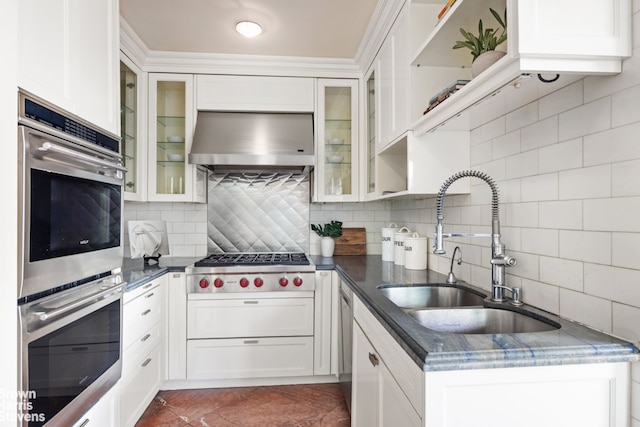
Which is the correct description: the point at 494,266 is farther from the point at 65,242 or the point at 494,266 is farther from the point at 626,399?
the point at 65,242

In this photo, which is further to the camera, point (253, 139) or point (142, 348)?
point (253, 139)

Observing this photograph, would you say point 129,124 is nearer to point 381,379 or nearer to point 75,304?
point 75,304

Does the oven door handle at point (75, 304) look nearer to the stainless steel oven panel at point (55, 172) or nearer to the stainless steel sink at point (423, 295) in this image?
the stainless steel oven panel at point (55, 172)

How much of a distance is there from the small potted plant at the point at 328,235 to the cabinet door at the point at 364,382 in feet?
3.83

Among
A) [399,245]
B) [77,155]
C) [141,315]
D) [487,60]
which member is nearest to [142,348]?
[141,315]

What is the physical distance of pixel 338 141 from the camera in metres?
2.90

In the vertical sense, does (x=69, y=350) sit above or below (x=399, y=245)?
below

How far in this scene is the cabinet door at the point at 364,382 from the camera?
56.6 inches

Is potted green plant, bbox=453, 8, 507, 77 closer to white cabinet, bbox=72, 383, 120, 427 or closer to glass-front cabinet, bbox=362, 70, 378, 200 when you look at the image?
glass-front cabinet, bbox=362, 70, 378, 200

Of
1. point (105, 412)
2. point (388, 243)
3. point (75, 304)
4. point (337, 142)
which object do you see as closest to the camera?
point (75, 304)

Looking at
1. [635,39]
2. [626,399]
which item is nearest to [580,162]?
[635,39]

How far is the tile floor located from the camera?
6.98 feet

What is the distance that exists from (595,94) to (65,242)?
70.7 inches

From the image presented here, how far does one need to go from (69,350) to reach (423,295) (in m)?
1.56
